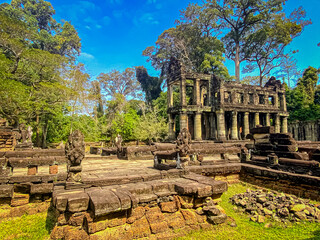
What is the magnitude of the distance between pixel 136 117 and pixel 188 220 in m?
28.0

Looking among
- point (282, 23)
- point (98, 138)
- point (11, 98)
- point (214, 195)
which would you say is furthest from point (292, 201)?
point (282, 23)

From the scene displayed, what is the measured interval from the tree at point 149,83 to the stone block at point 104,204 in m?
36.5

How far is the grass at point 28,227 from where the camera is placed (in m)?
3.86

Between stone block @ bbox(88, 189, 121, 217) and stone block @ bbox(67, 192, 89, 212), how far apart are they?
13 cm

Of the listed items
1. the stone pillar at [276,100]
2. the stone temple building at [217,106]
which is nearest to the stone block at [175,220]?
the stone temple building at [217,106]

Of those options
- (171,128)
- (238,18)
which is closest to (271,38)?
(238,18)

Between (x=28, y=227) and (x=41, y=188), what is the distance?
104cm

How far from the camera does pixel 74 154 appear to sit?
427 centimetres

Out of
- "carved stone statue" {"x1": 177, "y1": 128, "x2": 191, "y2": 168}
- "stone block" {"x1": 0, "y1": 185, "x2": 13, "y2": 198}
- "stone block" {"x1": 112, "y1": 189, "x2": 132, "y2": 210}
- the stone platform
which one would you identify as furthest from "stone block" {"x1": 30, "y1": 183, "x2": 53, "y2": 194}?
"carved stone statue" {"x1": 177, "y1": 128, "x2": 191, "y2": 168}

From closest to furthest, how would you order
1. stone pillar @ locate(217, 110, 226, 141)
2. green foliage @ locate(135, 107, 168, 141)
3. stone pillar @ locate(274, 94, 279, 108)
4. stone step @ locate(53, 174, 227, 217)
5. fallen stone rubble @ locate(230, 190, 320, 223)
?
1. stone step @ locate(53, 174, 227, 217)
2. fallen stone rubble @ locate(230, 190, 320, 223)
3. stone pillar @ locate(217, 110, 226, 141)
4. stone pillar @ locate(274, 94, 279, 108)
5. green foliage @ locate(135, 107, 168, 141)

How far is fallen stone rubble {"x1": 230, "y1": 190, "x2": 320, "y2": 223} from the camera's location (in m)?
4.61

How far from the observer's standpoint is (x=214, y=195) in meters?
4.56

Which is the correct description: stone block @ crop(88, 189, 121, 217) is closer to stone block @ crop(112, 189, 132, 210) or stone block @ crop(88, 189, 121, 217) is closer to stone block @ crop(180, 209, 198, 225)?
stone block @ crop(112, 189, 132, 210)

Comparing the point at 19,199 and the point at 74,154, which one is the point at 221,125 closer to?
the point at 74,154
